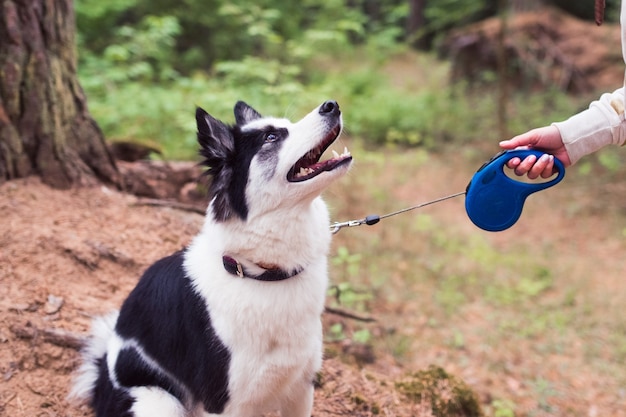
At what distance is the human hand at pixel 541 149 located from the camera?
91.6 inches

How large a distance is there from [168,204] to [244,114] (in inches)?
83.6

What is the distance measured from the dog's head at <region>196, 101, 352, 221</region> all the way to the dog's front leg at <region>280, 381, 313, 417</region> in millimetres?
913

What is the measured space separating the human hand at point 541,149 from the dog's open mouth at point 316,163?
0.77 meters

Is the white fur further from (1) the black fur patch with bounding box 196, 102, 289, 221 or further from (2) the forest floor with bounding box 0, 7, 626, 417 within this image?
(1) the black fur patch with bounding box 196, 102, 289, 221

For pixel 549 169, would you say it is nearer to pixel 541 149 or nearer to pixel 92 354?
pixel 541 149

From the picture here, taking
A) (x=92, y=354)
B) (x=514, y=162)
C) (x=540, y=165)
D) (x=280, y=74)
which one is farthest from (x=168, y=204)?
(x=280, y=74)

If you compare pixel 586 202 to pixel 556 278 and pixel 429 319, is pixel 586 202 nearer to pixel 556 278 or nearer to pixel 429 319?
pixel 556 278

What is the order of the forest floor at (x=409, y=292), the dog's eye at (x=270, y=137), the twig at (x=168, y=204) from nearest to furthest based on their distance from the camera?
the dog's eye at (x=270, y=137)
the forest floor at (x=409, y=292)
the twig at (x=168, y=204)

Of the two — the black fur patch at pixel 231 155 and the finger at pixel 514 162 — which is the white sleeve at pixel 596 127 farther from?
the black fur patch at pixel 231 155

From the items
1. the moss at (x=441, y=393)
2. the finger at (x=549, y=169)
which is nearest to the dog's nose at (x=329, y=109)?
the finger at (x=549, y=169)

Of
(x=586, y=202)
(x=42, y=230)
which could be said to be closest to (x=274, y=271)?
(x=42, y=230)

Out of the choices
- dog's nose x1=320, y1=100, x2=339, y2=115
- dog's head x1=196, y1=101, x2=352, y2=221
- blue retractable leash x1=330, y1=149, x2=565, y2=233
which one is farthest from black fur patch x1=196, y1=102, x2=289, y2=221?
blue retractable leash x1=330, y1=149, x2=565, y2=233

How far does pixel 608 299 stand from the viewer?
5699mm

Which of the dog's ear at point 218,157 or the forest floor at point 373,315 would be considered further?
the forest floor at point 373,315
